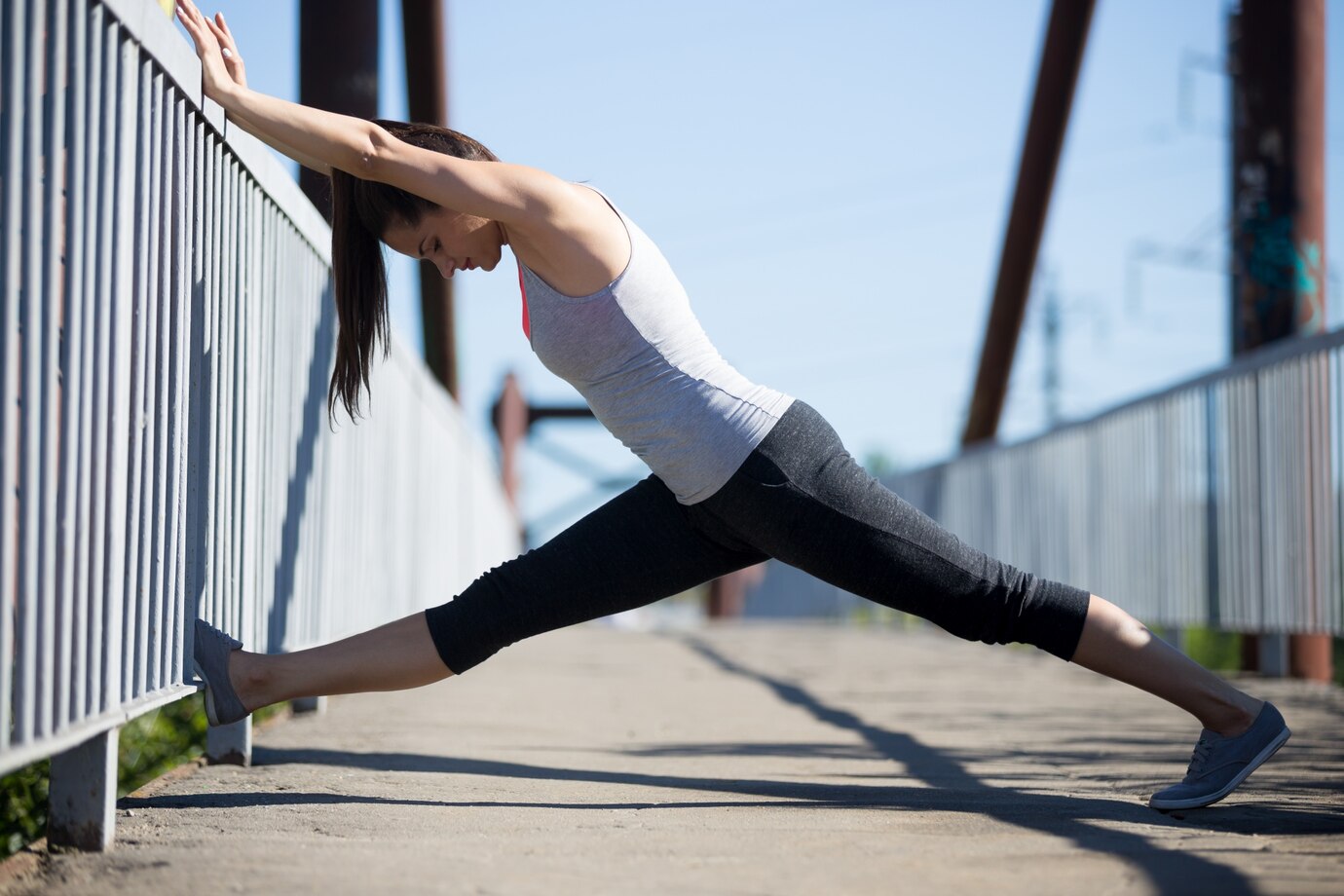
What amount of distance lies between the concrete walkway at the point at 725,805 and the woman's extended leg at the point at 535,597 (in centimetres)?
26

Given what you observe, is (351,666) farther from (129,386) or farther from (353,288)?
(129,386)

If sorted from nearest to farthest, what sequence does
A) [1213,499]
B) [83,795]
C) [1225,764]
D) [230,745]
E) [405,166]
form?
[83,795], [405,166], [1225,764], [230,745], [1213,499]

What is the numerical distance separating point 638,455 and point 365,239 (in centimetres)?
67

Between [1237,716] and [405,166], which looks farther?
[1237,716]

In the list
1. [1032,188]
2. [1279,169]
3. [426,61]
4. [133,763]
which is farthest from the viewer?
[1032,188]

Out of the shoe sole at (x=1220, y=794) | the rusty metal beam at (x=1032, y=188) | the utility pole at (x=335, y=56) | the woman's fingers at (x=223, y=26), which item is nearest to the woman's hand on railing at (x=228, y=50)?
the woman's fingers at (x=223, y=26)

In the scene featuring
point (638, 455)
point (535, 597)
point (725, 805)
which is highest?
point (638, 455)

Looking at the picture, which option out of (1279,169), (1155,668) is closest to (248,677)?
(1155,668)

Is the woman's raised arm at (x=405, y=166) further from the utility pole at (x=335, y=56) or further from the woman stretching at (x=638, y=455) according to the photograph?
the utility pole at (x=335, y=56)

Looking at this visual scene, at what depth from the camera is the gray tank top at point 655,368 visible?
2.69m

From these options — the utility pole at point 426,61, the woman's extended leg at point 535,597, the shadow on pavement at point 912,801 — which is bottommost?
the shadow on pavement at point 912,801

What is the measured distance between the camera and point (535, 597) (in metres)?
2.94

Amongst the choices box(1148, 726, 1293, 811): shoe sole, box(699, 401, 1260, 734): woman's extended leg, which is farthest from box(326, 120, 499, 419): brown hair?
box(1148, 726, 1293, 811): shoe sole

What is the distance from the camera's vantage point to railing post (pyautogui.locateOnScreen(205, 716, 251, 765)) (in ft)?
11.3
